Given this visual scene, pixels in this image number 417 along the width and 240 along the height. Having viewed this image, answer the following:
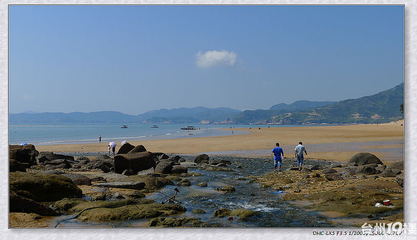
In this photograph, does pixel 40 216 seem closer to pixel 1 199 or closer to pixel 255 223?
pixel 1 199

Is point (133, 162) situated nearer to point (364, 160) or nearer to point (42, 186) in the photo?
point (42, 186)

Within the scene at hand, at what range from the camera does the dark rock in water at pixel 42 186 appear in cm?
1126

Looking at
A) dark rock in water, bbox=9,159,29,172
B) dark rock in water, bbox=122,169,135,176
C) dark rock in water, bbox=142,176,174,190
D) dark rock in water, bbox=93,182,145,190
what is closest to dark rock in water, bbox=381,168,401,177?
dark rock in water, bbox=142,176,174,190

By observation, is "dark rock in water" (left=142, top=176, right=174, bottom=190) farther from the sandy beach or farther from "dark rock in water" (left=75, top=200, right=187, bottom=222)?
the sandy beach

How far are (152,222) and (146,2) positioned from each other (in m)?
6.46

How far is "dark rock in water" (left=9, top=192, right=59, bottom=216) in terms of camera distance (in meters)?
9.22

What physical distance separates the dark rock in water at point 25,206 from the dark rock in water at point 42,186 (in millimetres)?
1532

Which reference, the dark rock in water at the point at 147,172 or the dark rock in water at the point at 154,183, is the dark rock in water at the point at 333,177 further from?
the dark rock in water at the point at 147,172

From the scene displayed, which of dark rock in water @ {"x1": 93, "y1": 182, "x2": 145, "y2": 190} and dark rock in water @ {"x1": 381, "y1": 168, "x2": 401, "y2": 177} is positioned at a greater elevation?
dark rock in water @ {"x1": 381, "y1": 168, "x2": 401, "y2": 177}

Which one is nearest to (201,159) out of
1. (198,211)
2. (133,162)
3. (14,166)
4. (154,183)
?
(133,162)

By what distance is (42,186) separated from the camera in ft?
39.0

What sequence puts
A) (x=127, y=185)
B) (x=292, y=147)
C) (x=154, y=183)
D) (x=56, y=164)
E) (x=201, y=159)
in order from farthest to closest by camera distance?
(x=292, y=147), (x=201, y=159), (x=56, y=164), (x=154, y=183), (x=127, y=185)

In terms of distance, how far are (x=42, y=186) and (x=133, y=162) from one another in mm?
8214

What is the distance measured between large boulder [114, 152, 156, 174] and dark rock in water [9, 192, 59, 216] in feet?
31.1
